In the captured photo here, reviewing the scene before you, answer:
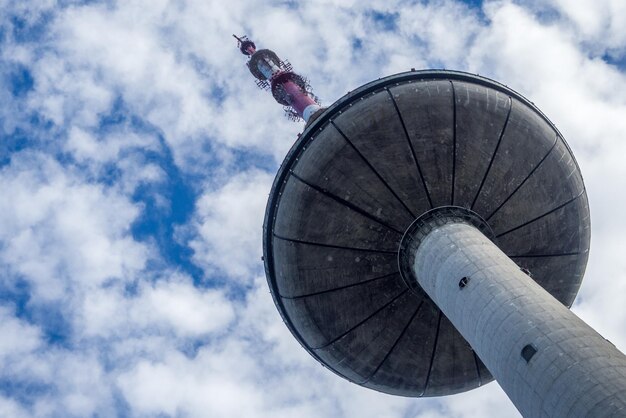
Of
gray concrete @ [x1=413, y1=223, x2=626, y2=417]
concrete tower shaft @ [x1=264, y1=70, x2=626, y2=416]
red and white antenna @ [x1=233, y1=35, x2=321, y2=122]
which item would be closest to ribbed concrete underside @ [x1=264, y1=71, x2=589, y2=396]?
concrete tower shaft @ [x1=264, y1=70, x2=626, y2=416]

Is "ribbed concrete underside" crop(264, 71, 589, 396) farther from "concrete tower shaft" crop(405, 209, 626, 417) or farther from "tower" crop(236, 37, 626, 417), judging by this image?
"concrete tower shaft" crop(405, 209, 626, 417)

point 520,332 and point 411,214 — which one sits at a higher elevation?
point 411,214

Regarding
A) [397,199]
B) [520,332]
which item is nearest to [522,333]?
[520,332]

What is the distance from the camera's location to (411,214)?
14.2 metres

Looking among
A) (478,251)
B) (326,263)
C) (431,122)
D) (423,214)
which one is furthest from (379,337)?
(431,122)

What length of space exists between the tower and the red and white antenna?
1022 centimetres

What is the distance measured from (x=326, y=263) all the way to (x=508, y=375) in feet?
19.3

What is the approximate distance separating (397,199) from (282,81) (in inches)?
669

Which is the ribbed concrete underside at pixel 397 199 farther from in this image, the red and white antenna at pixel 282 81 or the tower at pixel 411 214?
the red and white antenna at pixel 282 81

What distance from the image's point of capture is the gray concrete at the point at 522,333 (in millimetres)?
8477

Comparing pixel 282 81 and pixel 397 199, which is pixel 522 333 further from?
pixel 282 81

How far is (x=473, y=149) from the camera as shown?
14141 millimetres

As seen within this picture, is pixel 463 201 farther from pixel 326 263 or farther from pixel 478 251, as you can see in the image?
pixel 326 263

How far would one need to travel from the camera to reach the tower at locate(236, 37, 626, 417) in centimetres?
1386
